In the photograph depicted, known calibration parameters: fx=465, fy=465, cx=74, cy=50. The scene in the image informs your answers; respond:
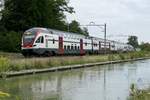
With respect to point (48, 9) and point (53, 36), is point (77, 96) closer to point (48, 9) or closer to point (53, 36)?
point (53, 36)

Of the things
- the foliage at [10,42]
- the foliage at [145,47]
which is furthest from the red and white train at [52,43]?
the foliage at [145,47]

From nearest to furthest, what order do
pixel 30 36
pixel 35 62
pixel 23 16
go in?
pixel 35 62, pixel 30 36, pixel 23 16

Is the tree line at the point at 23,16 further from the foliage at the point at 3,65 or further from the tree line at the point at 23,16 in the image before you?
the foliage at the point at 3,65

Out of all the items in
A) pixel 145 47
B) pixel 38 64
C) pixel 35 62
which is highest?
pixel 35 62

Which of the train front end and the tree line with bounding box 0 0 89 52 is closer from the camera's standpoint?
the train front end

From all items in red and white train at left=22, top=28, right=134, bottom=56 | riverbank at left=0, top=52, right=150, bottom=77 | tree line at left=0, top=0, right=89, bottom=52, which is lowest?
riverbank at left=0, top=52, right=150, bottom=77

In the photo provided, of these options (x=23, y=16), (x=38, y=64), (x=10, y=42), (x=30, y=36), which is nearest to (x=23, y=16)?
(x=23, y=16)

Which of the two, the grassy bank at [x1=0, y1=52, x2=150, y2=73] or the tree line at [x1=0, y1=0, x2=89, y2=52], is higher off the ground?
the tree line at [x1=0, y1=0, x2=89, y2=52]

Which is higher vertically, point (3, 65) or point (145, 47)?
point (3, 65)

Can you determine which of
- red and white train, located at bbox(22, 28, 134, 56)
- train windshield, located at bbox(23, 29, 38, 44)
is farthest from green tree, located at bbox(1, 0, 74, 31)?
train windshield, located at bbox(23, 29, 38, 44)

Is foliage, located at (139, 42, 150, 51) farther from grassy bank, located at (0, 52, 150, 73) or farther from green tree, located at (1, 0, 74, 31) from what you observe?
grassy bank, located at (0, 52, 150, 73)

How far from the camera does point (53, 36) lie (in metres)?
54.7

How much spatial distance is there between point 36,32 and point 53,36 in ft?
12.8

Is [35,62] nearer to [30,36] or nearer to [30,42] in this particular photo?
[30,42]
